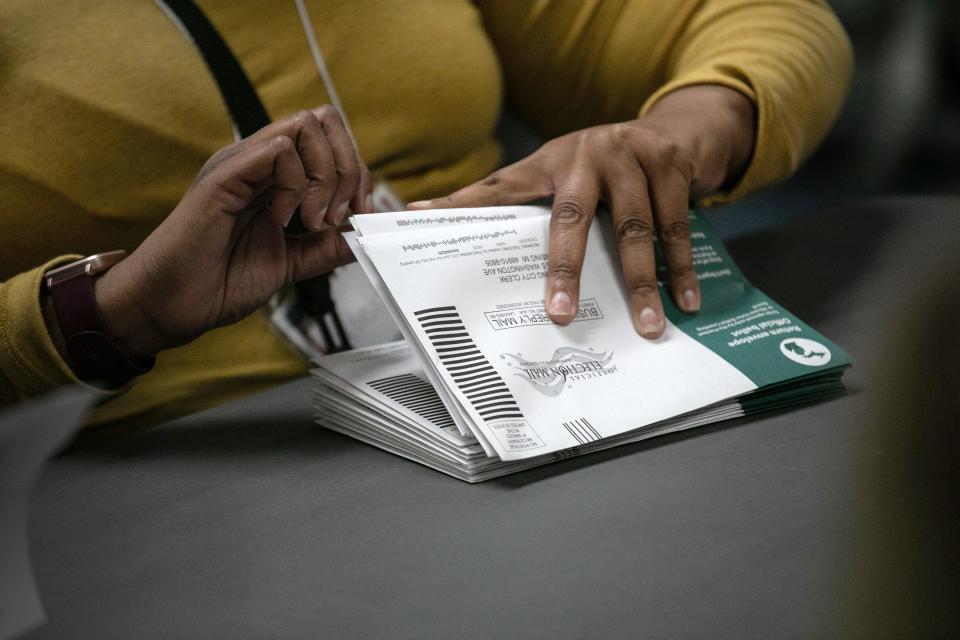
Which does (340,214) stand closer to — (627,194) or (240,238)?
(240,238)

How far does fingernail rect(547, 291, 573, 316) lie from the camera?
1.92 ft

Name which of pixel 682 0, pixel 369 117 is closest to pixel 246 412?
pixel 369 117

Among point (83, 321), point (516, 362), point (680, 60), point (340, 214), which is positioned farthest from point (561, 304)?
point (680, 60)

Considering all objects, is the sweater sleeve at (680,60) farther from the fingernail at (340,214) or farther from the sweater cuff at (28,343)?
Answer: the sweater cuff at (28,343)

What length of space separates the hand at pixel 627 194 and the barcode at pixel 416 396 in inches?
4.0

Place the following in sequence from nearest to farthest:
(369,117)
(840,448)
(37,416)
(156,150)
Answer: (37,416)
(840,448)
(156,150)
(369,117)

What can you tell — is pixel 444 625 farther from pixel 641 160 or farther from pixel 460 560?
pixel 641 160

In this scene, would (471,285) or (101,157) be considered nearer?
(471,285)

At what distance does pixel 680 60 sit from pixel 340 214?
20.9 inches

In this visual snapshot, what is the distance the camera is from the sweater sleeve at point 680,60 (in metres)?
0.85

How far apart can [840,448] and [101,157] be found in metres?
0.64

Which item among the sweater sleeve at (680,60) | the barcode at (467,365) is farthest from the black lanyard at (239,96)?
the sweater sleeve at (680,60)

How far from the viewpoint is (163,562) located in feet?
1.45

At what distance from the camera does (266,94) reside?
81cm
